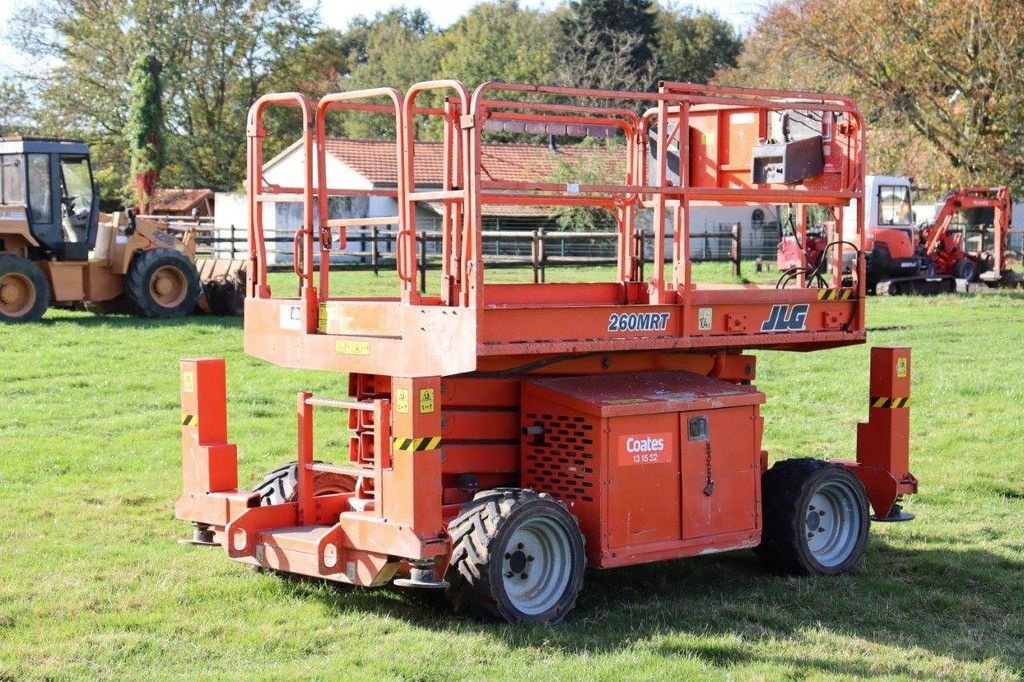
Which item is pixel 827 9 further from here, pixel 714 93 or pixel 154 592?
pixel 154 592

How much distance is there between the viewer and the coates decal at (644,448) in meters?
8.13

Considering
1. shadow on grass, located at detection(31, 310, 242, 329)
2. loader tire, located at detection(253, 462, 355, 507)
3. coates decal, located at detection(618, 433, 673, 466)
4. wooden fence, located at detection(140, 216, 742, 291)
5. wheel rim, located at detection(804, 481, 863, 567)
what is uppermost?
wooden fence, located at detection(140, 216, 742, 291)

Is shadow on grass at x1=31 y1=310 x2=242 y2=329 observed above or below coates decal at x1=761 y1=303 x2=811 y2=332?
below

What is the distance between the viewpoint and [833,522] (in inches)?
369

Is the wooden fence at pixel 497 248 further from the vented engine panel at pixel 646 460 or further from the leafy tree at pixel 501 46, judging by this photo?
the leafy tree at pixel 501 46

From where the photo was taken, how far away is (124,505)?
417 inches

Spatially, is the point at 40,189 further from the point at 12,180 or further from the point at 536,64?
the point at 536,64

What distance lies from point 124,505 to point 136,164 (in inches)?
1835

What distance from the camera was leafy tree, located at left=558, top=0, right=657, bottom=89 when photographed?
61094 mm

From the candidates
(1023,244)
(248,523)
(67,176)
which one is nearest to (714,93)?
(248,523)

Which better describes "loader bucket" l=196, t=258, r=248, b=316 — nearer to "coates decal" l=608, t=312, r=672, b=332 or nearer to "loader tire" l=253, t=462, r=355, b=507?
"loader tire" l=253, t=462, r=355, b=507

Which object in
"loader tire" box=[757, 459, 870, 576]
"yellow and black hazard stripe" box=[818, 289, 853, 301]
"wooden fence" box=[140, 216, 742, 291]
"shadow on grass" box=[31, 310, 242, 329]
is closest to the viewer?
"loader tire" box=[757, 459, 870, 576]

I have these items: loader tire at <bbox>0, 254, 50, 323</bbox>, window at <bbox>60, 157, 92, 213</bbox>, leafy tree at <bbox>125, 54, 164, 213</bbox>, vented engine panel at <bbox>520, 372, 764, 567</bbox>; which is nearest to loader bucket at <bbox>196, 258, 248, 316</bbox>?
window at <bbox>60, 157, 92, 213</bbox>

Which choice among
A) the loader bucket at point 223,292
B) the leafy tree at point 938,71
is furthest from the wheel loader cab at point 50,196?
the leafy tree at point 938,71
